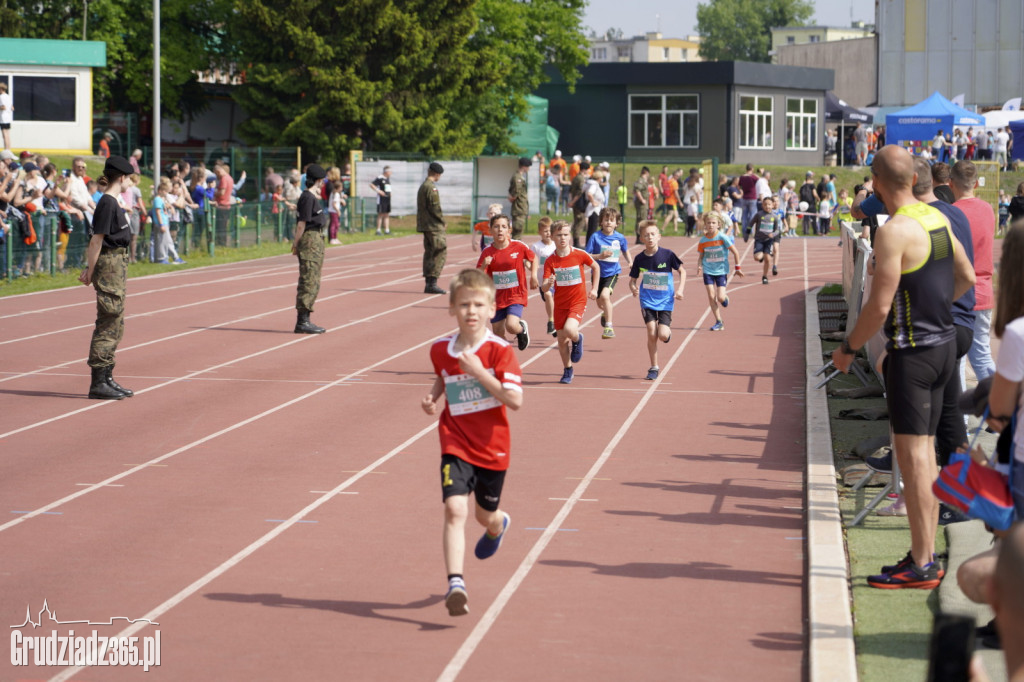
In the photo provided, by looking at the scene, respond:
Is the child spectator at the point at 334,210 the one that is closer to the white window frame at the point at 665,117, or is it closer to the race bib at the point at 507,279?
the race bib at the point at 507,279

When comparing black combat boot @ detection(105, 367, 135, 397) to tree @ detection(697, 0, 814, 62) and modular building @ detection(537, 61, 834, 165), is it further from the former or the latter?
tree @ detection(697, 0, 814, 62)

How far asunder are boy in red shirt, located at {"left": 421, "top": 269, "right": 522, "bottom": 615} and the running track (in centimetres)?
Result: 68

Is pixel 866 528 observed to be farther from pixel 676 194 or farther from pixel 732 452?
pixel 676 194

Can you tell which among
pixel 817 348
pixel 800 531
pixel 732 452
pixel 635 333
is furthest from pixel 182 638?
pixel 635 333

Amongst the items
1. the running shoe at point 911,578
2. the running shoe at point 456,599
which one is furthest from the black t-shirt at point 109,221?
the running shoe at point 911,578

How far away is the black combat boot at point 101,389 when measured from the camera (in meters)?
12.6

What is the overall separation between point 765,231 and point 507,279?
511 inches

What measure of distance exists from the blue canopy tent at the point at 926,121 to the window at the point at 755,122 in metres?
13.4

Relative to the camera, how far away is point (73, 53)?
39438mm

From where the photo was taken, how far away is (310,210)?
16594 mm

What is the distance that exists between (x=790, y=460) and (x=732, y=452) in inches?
19.8

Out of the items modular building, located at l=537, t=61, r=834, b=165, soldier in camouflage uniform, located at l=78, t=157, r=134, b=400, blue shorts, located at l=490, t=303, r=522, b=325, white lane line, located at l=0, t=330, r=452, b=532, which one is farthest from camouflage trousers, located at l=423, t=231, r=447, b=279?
modular building, located at l=537, t=61, r=834, b=165

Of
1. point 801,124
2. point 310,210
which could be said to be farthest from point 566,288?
point 801,124

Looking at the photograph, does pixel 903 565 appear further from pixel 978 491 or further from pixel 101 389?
pixel 101 389
